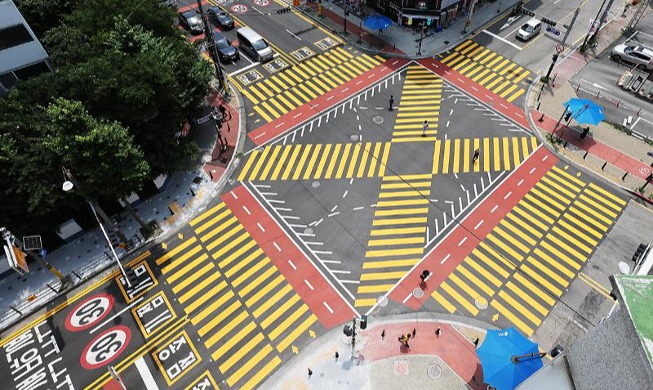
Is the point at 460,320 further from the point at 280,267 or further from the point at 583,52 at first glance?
the point at 583,52

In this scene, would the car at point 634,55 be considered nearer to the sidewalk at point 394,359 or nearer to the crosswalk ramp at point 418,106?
the crosswalk ramp at point 418,106

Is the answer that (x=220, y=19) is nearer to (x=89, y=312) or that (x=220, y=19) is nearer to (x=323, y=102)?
(x=323, y=102)

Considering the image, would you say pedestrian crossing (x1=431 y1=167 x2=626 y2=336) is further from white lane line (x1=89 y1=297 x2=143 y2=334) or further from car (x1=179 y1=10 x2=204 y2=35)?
car (x1=179 y1=10 x2=204 y2=35)

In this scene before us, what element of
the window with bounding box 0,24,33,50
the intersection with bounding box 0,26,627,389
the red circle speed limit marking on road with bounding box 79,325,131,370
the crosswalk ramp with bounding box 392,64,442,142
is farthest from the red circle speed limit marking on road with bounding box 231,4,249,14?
the red circle speed limit marking on road with bounding box 79,325,131,370

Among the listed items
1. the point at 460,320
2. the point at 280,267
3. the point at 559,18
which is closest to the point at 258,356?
the point at 280,267

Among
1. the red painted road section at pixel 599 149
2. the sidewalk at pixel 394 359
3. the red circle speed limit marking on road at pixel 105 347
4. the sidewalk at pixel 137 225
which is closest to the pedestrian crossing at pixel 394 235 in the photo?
the sidewalk at pixel 394 359

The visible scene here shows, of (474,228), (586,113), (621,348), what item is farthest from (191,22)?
(621,348)
